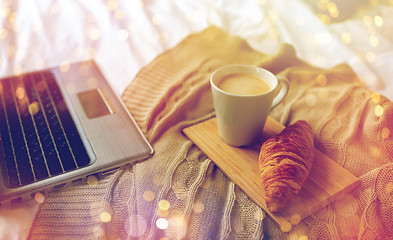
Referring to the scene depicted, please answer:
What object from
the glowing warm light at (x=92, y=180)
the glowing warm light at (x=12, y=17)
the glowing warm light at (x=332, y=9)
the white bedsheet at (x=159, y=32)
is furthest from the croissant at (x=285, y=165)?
the glowing warm light at (x=12, y=17)

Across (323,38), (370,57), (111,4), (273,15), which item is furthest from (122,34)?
(370,57)

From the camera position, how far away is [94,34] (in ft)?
3.21

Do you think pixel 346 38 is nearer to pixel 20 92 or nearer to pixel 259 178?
pixel 259 178

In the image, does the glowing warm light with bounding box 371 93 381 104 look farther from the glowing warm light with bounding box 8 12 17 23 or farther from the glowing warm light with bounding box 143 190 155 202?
the glowing warm light with bounding box 8 12 17 23

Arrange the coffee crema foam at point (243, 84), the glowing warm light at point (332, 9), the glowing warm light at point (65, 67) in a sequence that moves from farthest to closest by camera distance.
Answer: the glowing warm light at point (332, 9) < the glowing warm light at point (65, 67) < the coffee crema foam at point (243, 84)

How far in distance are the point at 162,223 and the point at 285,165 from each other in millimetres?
185

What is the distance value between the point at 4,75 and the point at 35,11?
38 cm

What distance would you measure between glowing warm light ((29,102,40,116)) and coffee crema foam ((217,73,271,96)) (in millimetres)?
353

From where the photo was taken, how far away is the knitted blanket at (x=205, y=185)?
Result: 1.40 ft

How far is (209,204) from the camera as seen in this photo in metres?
0.45

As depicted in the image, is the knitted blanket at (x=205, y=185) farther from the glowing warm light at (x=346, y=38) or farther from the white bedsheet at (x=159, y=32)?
the glowing warm light at (x=346, y=38)

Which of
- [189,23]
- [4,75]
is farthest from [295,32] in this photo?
[4,75]

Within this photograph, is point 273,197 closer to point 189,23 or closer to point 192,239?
point 192,239

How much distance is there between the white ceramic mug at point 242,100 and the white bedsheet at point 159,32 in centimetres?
31
